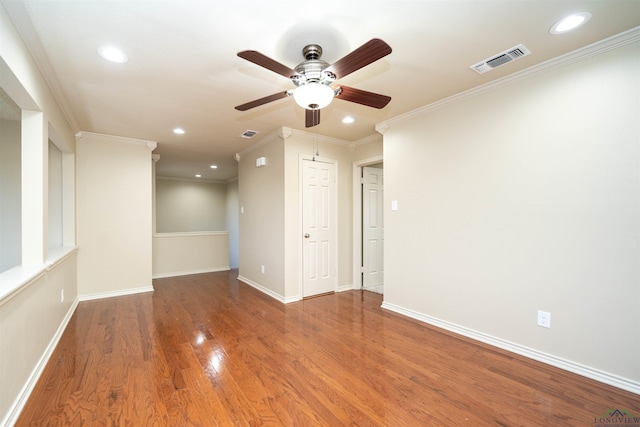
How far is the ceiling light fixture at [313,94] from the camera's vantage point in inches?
71.2

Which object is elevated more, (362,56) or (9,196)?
(362,56)

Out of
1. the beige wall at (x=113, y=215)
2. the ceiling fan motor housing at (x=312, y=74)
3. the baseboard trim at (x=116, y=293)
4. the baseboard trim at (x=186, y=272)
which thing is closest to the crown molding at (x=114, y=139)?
the beige wall at (x=113, y=215)

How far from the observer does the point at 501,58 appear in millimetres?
2223

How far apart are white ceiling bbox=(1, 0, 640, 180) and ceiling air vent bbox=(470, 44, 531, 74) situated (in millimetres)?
63

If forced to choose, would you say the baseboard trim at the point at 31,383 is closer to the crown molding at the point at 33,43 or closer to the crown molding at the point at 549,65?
the crown molding at the point at 33,43

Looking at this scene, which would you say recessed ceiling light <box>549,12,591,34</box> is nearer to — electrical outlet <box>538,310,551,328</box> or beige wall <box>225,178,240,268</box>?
electrical outlet <box>538,310,551,328</box>

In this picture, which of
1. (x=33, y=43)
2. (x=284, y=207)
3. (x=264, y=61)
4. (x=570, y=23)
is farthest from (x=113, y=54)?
(x=570, y=23)

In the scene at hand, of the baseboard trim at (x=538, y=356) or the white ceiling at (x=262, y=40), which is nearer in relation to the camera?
the white ceiling at (x=262, y=40)

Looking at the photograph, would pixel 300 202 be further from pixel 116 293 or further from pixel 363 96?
pixel 116 293

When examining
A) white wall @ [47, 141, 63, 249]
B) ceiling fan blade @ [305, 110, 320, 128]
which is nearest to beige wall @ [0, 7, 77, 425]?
white wall @ [47, 141, 63, 249]

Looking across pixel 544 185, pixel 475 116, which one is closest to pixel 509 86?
pixel 475 116

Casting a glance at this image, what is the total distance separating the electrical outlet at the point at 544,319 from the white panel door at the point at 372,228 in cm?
261

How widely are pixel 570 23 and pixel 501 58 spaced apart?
0.44 meters

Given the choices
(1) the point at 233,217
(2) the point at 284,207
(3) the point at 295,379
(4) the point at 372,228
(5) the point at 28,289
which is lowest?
(3) the point at 295,379
